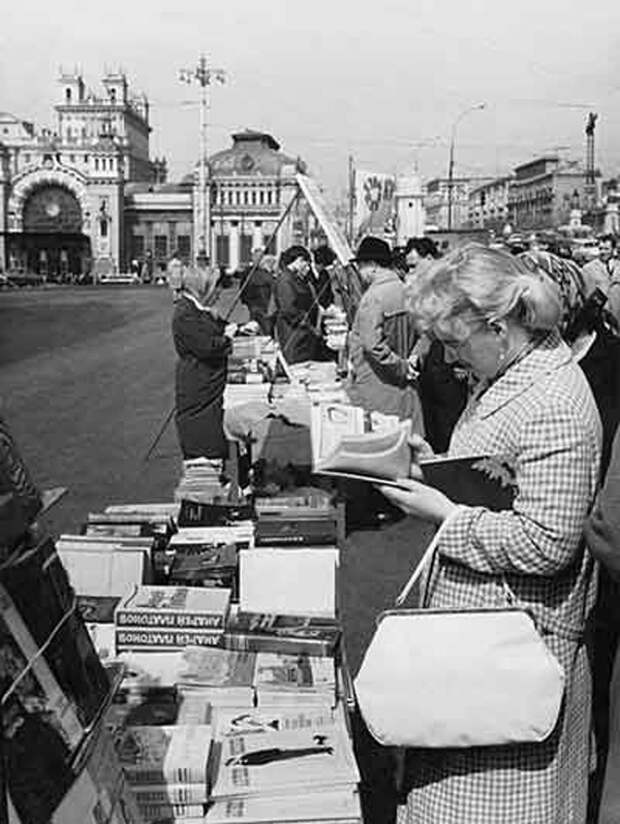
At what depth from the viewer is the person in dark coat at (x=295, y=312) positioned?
1157cm

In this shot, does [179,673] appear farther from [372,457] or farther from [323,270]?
[323,270]

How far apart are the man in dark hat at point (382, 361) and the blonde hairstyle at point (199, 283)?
96cm

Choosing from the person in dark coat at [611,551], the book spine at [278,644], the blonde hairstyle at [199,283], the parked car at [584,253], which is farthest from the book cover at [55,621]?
the parked car at [584,253]

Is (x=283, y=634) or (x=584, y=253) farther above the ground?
(x=584, y=253)

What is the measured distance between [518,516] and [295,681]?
929 millimetres

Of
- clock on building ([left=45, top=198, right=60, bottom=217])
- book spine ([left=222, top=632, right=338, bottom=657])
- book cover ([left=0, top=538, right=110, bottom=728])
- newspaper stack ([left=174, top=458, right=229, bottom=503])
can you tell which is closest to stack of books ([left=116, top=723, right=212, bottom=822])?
book cover ([left=0, top=538, right=110, bottom=728])

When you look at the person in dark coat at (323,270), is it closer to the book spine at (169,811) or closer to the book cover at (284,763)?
the book cover at (284,763)

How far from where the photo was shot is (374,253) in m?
7.74

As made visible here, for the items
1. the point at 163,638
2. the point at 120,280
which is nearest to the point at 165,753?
the point at 163,638

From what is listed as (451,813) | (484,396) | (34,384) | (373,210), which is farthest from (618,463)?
(34,384)

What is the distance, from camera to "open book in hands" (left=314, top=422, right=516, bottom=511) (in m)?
2.47

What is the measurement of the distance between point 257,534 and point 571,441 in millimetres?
2069

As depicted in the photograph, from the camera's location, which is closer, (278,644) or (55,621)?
(55,621)

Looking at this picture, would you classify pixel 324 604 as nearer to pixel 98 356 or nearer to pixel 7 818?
pixel 7 818
